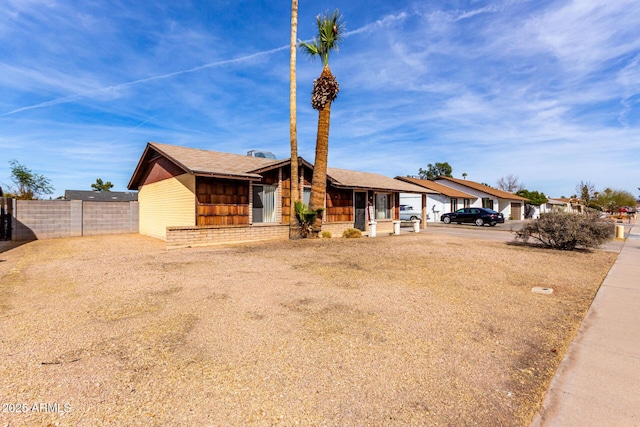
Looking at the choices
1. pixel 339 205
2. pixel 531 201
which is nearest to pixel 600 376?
pixel 339 205

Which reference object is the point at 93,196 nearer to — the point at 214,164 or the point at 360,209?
the point at 214,164

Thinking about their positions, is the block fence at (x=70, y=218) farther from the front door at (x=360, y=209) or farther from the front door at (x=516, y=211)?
the front door at (x=516, y=211)

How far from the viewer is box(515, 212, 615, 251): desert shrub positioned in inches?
Result: 436

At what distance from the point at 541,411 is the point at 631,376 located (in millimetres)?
1361

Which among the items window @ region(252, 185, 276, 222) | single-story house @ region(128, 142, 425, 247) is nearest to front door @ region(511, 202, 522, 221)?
single-story house @ region(128, 142, 425, 247)

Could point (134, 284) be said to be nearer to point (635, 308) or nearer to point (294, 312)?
point (294, 312)

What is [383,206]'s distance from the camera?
20984mm

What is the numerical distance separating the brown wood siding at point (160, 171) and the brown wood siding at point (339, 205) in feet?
25.2

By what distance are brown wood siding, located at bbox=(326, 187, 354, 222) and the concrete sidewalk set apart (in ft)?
42.2

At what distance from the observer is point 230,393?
2.71 metres

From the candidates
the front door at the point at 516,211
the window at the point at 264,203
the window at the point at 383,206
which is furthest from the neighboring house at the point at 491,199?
the window at the point at 264,203

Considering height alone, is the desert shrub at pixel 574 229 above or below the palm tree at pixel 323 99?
below

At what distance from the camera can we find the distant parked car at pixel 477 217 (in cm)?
2631

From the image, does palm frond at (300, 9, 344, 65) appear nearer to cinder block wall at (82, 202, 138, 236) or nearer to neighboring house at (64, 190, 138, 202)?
cinder block wall at (82, 202, 138, 236)
